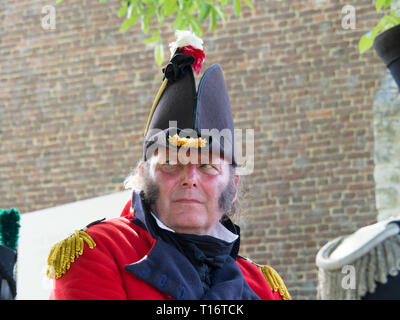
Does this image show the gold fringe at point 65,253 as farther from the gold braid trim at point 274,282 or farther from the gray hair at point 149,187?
the gold braid trim at point 274,282

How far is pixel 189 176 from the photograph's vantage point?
2205 mm

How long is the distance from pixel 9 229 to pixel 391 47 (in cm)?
112

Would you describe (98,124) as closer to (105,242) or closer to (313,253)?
(313,253)

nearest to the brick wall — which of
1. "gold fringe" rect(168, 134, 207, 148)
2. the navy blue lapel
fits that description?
"gold fringe" rect(168, 134, 207, 148)

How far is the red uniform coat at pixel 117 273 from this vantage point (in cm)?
195

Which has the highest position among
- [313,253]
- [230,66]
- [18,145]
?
[230,66]

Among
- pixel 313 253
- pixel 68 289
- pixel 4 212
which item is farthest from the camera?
pixel 313 253

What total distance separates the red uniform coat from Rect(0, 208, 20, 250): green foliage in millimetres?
396

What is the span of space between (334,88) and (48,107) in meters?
3.16

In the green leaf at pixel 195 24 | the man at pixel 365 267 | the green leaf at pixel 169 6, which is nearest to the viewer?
the man at pixel 365 267

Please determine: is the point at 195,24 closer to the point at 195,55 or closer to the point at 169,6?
the point at 169,6

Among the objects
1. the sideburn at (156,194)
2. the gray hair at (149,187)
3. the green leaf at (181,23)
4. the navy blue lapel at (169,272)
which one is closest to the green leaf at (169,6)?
the green leaf at (181,23)

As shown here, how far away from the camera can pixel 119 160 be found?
6.86 metres
